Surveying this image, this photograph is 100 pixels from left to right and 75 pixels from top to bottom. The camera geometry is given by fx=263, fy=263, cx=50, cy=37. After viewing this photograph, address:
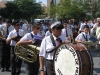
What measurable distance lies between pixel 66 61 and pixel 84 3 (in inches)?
1135

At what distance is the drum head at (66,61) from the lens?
391 cm

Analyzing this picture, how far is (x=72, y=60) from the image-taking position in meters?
3.93

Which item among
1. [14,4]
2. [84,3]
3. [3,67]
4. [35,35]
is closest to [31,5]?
[14,4]

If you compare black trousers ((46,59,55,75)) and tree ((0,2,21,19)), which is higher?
black trousers ((46,59,55,75))

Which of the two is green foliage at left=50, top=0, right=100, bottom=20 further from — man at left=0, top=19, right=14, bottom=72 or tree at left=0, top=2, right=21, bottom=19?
man at left=0, top=19, right=14, bottom=72

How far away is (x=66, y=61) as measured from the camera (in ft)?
13.3

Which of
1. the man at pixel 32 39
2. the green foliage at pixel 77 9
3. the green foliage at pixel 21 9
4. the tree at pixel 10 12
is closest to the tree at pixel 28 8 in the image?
the green foliage at pixel 21 9

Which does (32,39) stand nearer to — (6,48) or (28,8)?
(6,48)

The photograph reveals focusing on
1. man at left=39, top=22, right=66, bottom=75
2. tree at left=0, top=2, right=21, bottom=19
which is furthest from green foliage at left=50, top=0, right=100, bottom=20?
man at left=39, top=22, right=66, bottom=75

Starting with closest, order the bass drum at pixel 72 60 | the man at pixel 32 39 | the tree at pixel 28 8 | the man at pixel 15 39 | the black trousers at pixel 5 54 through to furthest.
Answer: the bass drum at pixel 72 60
the man at pixel 32 39
the man at pixel 15 39
the black trousers at pixel 5 54
the tree at pixel 28 8

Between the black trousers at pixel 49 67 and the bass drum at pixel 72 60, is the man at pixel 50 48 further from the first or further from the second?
the bass drum at pixel 72 60

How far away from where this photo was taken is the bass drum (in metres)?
3.88

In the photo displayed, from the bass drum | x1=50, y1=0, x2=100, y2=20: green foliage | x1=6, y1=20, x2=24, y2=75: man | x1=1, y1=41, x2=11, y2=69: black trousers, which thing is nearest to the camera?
the bass drum

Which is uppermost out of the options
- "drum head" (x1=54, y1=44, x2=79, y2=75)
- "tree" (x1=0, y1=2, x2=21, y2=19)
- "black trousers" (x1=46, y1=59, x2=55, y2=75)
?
"drum head" (x1=54, y1=44, x2=79, y2=75)
